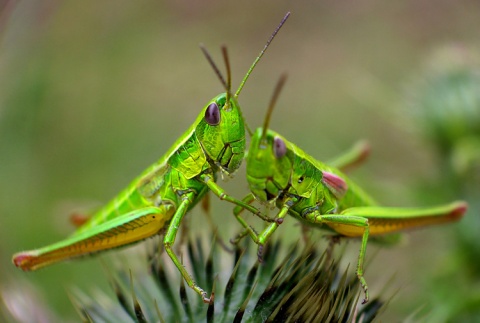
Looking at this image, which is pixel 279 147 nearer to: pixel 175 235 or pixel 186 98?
pixel 175 235

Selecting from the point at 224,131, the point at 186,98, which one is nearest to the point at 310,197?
the point at 224,131

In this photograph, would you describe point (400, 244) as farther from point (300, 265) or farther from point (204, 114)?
point (204, 114)

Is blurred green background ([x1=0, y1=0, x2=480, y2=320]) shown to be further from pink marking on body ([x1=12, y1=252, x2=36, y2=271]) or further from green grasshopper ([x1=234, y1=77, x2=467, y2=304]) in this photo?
green grasshopper ([x1=234, y1=77, x2=467, y2=304])

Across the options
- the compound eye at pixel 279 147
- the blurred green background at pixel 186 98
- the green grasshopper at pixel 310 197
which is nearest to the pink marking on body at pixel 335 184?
the green grasshopper at pixel 310 197

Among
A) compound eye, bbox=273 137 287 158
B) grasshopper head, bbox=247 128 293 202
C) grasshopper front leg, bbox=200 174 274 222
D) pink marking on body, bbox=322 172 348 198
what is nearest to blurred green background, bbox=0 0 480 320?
pink marking on body, bbox=322 172 348 198

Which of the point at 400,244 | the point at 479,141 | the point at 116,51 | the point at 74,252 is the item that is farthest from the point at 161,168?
the point at 116,51

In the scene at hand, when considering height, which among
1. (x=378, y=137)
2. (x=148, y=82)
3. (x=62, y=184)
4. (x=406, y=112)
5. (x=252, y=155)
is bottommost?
(x=378, y=137)
